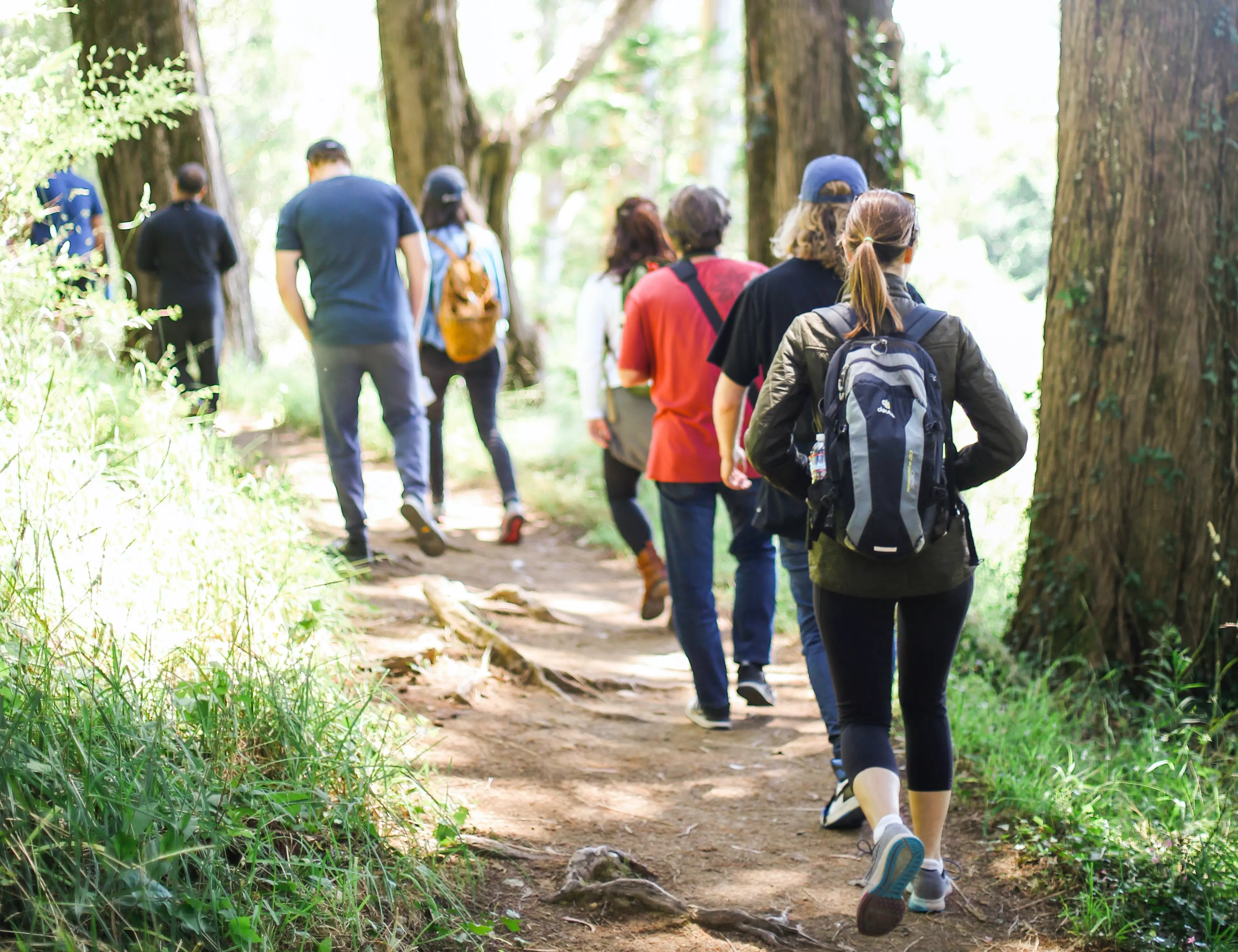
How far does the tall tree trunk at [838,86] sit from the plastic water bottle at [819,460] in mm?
4305

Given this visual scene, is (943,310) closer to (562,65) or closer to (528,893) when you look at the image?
(528,893)

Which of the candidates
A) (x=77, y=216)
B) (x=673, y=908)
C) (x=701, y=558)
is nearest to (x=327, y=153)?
(x=77, y=216)

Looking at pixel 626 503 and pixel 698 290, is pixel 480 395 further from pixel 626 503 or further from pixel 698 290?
pixel 698 290

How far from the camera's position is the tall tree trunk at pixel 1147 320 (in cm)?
450

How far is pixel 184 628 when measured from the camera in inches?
134

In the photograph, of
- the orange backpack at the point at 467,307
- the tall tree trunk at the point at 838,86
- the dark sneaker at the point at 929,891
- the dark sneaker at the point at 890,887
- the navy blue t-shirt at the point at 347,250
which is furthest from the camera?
the orange backpack at the point at 467,307

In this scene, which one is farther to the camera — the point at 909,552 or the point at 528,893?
the point at 528,893

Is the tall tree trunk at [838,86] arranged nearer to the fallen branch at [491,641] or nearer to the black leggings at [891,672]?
the fallen branch at [491,641]

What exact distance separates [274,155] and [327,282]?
3525 cm

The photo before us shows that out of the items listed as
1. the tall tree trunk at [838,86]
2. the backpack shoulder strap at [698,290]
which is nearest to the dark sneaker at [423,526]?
the backpack shoulder strap at [698,290]

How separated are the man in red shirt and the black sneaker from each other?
3.26 feet

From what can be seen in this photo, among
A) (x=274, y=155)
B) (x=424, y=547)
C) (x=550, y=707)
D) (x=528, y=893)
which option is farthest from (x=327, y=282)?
(x=274, y=155)

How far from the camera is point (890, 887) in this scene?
2652 mm

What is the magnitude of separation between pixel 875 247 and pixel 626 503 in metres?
3.39
